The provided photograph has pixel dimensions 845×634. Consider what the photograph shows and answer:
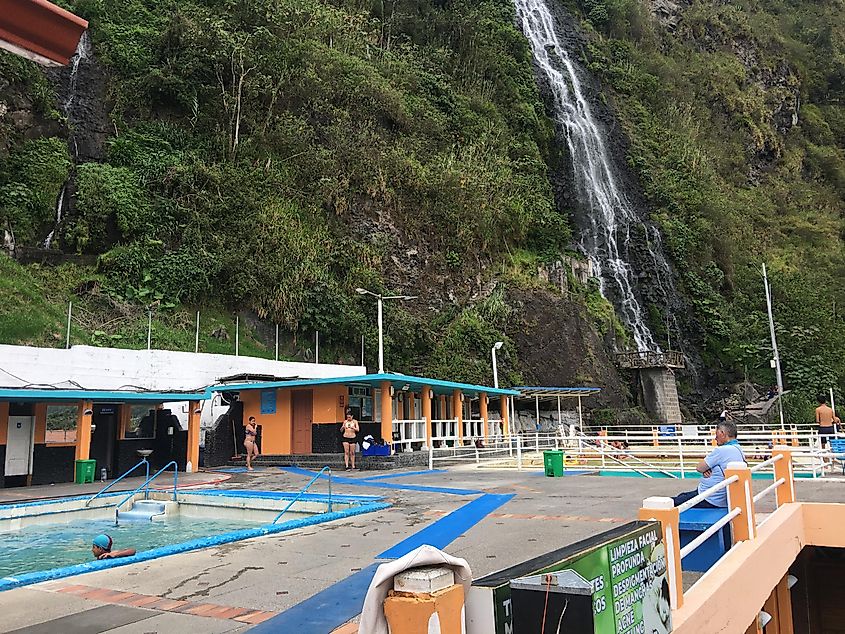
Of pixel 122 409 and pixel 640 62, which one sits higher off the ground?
pixel 640 62

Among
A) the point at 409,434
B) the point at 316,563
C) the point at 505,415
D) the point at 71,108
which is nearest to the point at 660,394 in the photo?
the point at 505,415

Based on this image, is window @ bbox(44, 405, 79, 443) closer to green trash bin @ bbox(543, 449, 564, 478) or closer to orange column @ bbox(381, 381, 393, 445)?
orange column @ bbox(381, 381, 393, 445)

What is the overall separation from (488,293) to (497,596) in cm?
3516

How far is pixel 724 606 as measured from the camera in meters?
4.96

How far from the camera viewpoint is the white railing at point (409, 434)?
22469 mm

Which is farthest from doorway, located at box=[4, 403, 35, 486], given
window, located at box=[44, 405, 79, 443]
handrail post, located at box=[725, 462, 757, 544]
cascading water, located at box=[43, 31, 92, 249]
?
handrail post, located at box=[725, 462, 757, 544]

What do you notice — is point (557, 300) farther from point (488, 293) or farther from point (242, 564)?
point (242, 564)

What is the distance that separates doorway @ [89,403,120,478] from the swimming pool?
5.22m

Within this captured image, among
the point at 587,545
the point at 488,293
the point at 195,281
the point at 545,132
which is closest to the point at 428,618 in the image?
the point at 587,545

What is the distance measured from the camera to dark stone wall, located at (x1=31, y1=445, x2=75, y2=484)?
16969mm

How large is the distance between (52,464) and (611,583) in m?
18.3

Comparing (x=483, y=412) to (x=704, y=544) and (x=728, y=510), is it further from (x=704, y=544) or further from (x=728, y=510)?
(x=728, y=510)

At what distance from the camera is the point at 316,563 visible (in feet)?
22.5

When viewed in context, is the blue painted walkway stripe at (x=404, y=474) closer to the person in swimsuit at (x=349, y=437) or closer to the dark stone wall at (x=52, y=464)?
the person in swimsuit at (x=349, y=437)
